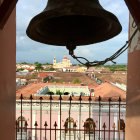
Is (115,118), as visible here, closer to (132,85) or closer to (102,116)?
(102,116)

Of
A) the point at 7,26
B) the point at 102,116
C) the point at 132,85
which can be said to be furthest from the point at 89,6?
the point at 102,116

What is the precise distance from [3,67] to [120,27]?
4.00ft

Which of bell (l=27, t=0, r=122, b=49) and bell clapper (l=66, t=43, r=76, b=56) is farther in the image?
bell clapper (l=66, t=43, r=76, b=56)

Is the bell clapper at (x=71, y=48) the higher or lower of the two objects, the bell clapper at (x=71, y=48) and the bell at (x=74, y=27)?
the lower

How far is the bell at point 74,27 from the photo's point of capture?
98 cm

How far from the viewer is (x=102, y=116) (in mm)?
7320

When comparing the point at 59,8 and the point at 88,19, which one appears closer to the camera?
the point at 59,8

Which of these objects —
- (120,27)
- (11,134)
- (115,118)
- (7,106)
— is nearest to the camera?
(120,27)

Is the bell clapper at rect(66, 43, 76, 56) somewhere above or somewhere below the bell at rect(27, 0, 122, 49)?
below

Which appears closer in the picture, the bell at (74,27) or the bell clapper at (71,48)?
the bell at (74,27)

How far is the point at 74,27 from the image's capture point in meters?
1.38

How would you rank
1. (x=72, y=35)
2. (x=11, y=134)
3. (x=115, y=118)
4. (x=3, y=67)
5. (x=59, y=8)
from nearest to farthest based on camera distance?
(x=59, y=8), (x=72, y=35), (x=3, y=67), (x=11, y=134), (x=115, y=118)

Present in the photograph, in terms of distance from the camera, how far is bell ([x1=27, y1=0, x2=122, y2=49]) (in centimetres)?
98

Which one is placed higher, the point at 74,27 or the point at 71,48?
the point at 74,27
